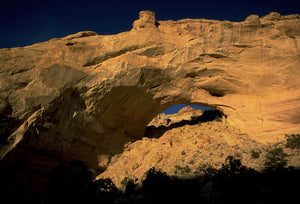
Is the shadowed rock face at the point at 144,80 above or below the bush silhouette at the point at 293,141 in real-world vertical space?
above

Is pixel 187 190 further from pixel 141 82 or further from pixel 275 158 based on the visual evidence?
pixel 141 82

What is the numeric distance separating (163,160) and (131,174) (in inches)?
73.8

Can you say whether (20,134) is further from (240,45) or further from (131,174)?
(240,45)

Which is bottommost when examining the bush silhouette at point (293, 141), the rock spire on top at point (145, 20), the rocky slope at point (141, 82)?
the bush silhouette at point (293, 141)

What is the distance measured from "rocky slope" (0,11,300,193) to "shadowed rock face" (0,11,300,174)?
0.05 meters

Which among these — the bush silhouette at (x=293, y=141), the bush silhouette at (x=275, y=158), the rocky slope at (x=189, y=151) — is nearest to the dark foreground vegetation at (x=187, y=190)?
the bush silhouette at (x=275, y=158)

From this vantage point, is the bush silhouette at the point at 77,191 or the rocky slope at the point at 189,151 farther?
the rocky slope at the point at 189,151

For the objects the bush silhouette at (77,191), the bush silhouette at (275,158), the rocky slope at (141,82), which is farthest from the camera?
the rocky slope at (141,82)

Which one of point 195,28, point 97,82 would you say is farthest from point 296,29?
point 97,82

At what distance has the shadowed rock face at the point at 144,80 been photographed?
9.75 meters

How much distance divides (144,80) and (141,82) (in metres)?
0.23

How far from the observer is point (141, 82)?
39.9ft

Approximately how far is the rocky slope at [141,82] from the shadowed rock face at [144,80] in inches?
1.9

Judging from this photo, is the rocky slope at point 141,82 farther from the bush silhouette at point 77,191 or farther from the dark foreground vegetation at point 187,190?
the bush silhouette at point 77,191
